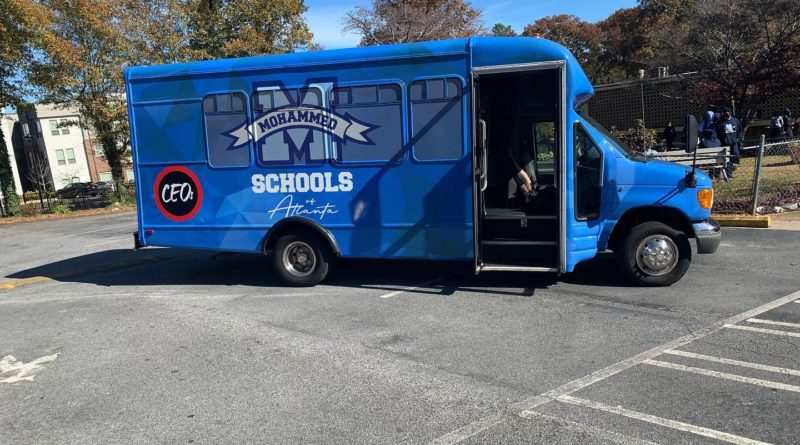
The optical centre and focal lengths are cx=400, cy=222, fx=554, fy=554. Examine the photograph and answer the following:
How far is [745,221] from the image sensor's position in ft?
32.0

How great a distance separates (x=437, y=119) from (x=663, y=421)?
4.00 metres

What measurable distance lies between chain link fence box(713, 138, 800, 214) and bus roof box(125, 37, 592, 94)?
A: 579cm

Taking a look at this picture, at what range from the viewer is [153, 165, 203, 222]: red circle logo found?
7.43 meters

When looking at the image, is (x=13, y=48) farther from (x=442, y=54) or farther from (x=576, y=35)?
(x=576, y=35)

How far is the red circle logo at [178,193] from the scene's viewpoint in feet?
24.4

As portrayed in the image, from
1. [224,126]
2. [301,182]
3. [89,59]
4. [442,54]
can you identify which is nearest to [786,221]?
[442,54]

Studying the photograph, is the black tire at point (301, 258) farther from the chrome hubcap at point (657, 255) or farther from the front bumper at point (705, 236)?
the front bumper at point (705, 236)

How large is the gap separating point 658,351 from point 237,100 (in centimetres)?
555

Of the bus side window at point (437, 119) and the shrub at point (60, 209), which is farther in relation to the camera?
the shrub at point (60, 209)

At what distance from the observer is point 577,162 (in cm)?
630

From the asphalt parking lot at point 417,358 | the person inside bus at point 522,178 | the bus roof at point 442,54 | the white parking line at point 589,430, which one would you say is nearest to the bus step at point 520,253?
the asphalt parking lot at point 417,358

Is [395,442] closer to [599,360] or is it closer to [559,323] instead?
[599,360]

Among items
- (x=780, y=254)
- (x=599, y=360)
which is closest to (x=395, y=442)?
(x=599, y=360)

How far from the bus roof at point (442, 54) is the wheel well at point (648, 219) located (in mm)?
1550
